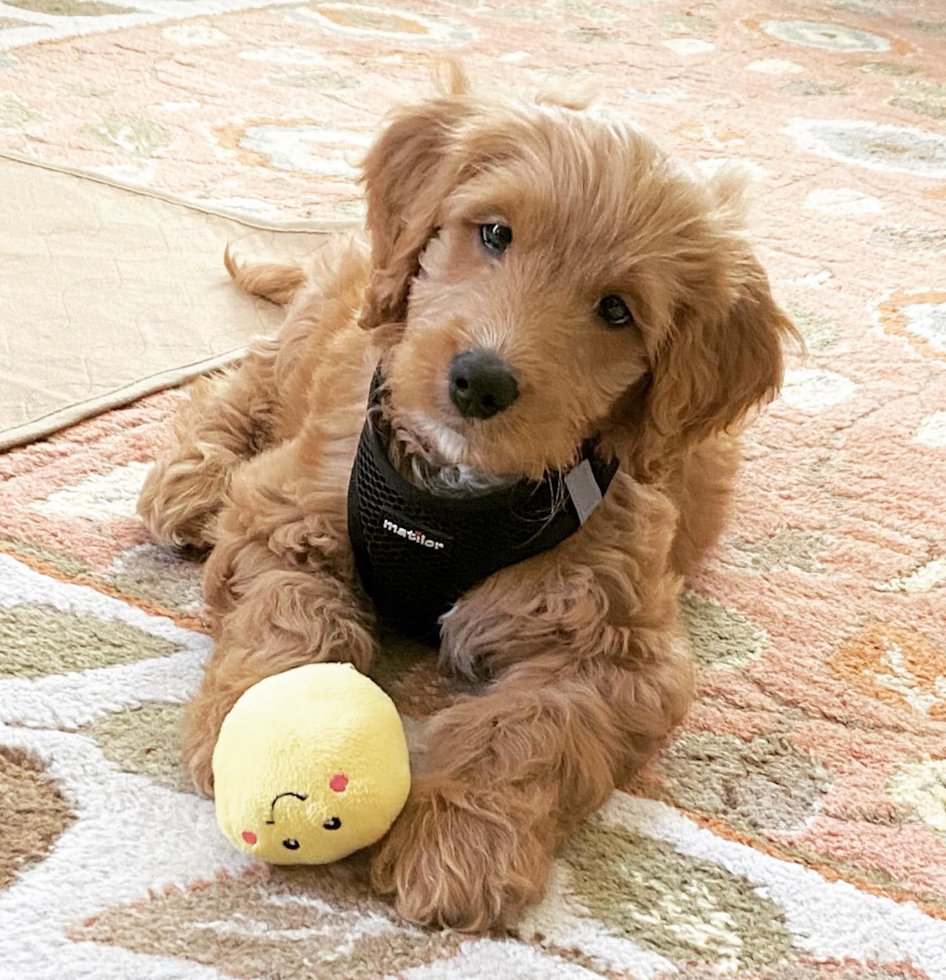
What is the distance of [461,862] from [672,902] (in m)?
0.31

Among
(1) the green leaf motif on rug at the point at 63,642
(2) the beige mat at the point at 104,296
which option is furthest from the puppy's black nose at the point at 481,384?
(2) the beige mat at the point at 104,296

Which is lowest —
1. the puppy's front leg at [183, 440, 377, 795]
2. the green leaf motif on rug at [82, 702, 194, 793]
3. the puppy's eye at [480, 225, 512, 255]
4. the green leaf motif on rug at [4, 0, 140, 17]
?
the green leaf motif on rug at [82, 702, 194, 793]

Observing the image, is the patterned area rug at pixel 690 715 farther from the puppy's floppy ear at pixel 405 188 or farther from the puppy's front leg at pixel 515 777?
the puppy's floppy ear at pixel 405 188

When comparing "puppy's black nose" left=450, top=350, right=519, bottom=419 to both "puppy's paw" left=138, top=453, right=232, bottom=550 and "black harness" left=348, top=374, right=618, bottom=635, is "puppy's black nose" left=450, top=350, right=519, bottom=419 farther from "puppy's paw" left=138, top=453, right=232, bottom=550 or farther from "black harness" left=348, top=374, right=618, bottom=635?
"puppy's paw" left=138, top=453, right=232, bottom=550

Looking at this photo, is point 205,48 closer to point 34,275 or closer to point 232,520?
point 34,275

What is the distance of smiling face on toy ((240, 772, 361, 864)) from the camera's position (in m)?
1.51

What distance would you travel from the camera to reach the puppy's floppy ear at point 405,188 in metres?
1.94

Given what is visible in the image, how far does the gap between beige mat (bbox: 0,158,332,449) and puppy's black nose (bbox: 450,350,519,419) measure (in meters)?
1.21

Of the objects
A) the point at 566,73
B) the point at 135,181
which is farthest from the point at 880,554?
the point at 566,73

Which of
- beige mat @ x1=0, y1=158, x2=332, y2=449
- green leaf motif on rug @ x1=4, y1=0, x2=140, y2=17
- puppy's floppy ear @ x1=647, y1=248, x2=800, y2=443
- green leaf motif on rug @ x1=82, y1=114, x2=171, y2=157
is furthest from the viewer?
green leaf motif on rug @ x1=4, y1=0, x2=140, y2=17

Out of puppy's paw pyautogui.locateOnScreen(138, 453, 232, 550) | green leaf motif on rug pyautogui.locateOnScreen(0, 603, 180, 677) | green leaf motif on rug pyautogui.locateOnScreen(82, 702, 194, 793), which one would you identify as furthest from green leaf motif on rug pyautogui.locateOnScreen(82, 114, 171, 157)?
green leaf motif on rug pyautogui.locateOnScreen(82, 702, 194, 793)

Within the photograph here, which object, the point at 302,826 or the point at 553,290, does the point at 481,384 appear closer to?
the point at 553,290

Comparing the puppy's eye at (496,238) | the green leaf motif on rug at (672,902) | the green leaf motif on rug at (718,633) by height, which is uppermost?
the puppy's eye at (496,238)

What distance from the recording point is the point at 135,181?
149 inches
